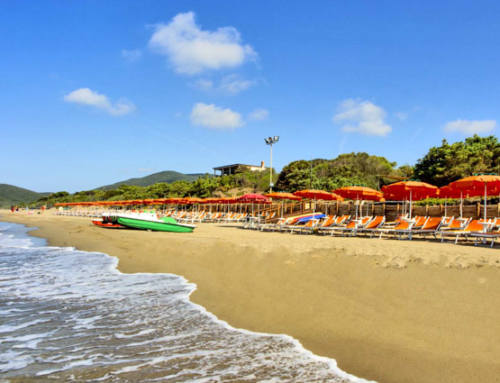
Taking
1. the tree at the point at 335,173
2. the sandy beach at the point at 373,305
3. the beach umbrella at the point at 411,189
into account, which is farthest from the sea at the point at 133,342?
the tree at the point at 335,173

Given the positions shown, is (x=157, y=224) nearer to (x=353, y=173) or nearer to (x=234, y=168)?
(x=353, y=173)

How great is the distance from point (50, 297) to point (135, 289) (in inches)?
42.8

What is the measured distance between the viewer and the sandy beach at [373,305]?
2.50 m

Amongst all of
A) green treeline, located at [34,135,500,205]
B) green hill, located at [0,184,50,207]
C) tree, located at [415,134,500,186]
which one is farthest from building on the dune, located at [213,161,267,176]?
green hill, located at [0,184,50,207]

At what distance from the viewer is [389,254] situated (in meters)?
5.73

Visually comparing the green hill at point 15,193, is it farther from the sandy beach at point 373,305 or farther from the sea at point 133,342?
the sandy beach at point 373,305

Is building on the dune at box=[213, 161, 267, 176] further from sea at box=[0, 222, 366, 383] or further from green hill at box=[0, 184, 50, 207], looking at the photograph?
green hill at box=[0, 184, 50, 207]

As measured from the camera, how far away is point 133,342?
3.05 metres

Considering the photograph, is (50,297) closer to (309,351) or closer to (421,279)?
(309,351)

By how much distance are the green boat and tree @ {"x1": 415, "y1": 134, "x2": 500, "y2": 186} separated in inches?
840

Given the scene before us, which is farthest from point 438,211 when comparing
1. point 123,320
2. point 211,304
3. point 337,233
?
point 123,320

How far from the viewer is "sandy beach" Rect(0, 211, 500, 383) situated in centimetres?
250

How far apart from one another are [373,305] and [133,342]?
2.40m

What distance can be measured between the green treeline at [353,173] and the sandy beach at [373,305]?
78.8ft
